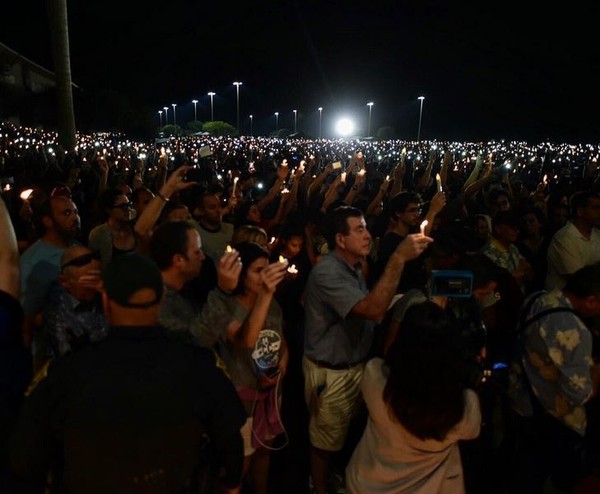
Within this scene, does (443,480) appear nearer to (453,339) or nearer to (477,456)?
(453,339)

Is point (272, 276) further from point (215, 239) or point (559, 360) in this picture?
point (215, 239)

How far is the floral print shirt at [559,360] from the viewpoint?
3.17 meters

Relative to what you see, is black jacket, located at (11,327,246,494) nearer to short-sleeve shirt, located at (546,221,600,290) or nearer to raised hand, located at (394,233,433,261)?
raised hand, located at (394,233,433,261)

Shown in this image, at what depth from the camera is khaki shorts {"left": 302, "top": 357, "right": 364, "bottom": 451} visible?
3.85 meters

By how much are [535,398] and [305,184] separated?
7.67 meters

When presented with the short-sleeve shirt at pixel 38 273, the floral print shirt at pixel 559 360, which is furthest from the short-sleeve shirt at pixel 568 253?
the short-sleeve shirt at pixel 38 273

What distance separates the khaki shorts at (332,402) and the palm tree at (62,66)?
19.0 meters

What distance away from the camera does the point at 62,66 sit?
1972cm

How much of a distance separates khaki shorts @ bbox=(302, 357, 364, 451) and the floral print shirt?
1.17m

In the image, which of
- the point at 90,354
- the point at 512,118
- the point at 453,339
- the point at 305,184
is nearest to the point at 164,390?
the point at 90,354

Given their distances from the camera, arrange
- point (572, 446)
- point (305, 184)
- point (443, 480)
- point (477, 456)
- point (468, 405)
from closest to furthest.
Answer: point (468, 405)
point (443, 480)
point (572, 446)
point (477, 456)
point (305, 184)

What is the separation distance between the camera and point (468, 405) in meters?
2.69

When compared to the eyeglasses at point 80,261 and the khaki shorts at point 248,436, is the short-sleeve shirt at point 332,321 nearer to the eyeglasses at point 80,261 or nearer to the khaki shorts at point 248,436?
the khaki shorts at point 248,436

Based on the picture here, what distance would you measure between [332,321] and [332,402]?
57cm
